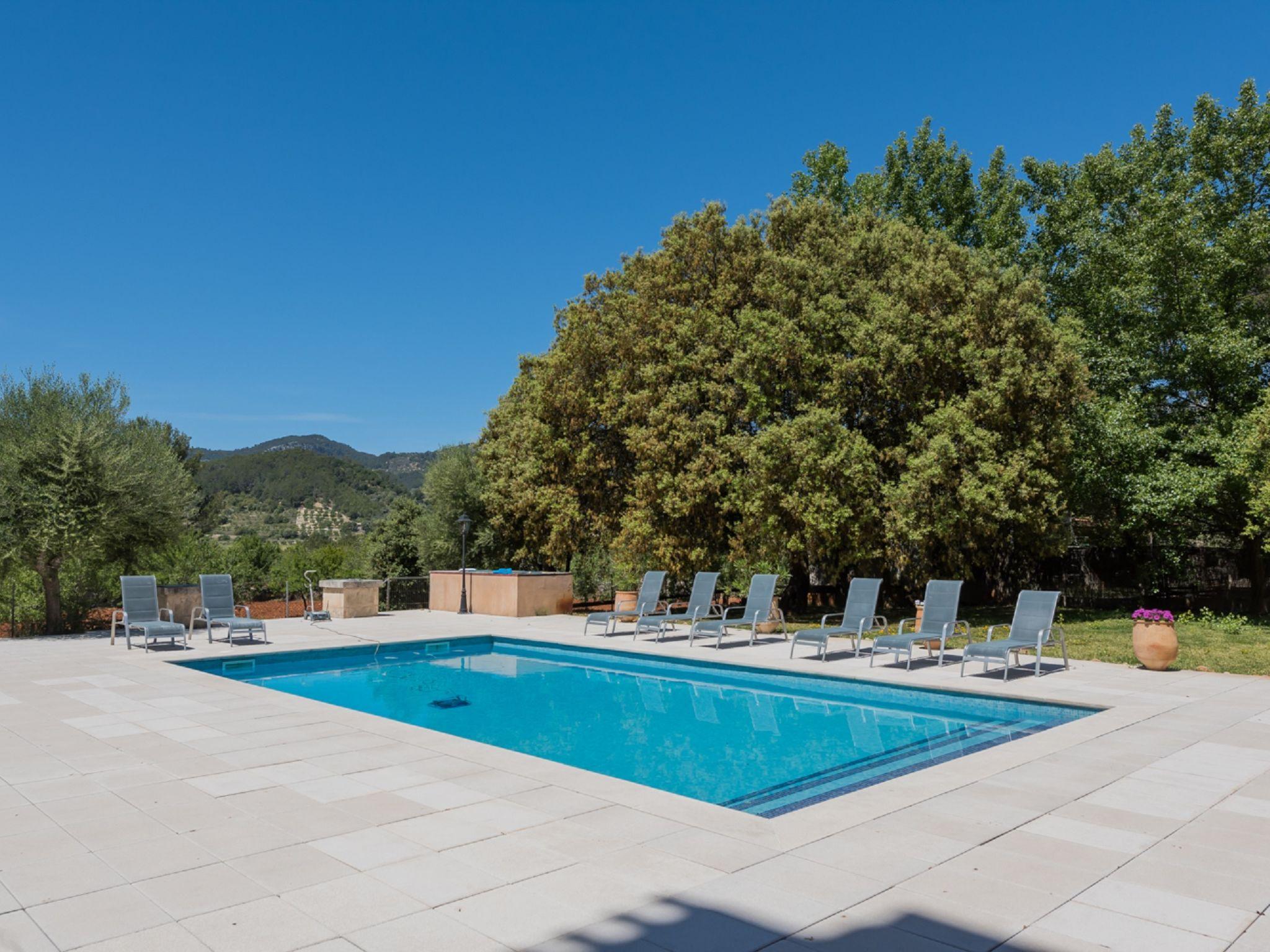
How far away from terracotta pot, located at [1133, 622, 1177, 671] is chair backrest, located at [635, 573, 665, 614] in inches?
320

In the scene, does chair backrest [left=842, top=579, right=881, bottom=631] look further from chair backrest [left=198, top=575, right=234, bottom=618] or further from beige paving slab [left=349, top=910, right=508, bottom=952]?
chair backrest [left=198, top=575, right=234, bottom=618]

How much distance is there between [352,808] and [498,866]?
1482 millimetres

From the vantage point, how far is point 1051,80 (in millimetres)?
21359

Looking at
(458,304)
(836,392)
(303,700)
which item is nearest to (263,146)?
(458,304)

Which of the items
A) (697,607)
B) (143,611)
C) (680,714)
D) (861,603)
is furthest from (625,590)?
(680,714)

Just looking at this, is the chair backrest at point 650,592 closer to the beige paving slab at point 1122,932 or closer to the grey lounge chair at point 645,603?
the grey lounge chair at point 645,603

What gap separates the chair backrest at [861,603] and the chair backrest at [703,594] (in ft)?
9.46

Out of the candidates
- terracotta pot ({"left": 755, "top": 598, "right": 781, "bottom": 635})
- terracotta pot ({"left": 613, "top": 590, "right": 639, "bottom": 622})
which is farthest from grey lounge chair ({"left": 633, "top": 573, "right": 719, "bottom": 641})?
terracotta pot ({"left": 613, "top": 590, "right": 639, "bottom": 622})

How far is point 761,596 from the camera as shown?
1478cm

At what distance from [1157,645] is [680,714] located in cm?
643

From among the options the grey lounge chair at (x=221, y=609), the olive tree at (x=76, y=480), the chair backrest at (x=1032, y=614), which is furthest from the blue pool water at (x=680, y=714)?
the olive tree at (x=76, y=480)

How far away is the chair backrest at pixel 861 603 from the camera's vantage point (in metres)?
13.1

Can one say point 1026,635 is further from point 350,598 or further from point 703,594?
point 350,598

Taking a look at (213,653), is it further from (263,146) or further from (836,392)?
(263,146)
